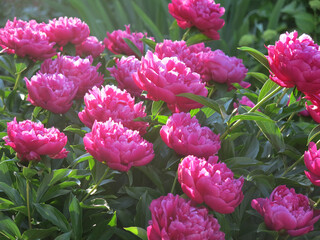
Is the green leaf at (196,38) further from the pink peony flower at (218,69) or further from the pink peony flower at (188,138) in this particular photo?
the pink peony flower at (188,138)

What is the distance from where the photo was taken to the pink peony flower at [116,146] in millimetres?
717

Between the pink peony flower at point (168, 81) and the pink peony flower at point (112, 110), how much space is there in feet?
0.15

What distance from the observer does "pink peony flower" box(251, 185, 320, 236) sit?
2.40 feet

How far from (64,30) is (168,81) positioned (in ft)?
1.66

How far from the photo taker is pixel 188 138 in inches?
30.1

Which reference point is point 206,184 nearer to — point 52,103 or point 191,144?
point 191,144

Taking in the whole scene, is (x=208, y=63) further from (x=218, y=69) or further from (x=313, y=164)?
(x=313, y=164)

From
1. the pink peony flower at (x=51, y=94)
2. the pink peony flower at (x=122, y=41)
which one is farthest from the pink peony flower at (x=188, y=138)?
the pink peony flower at (x=122, y=41)

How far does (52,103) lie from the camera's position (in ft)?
2.97

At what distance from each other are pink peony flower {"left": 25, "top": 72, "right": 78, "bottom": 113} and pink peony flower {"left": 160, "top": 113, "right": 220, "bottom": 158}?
0.24 m

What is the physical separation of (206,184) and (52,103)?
383 millimetres

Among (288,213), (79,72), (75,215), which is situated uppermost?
(79,72)

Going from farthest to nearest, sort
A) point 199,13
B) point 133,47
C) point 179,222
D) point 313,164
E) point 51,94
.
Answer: point 133,47 < point 199,13 < point 51,94 < point 313,164 < point 179,222

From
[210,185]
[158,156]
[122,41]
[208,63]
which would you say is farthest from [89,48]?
A: [210,185]
